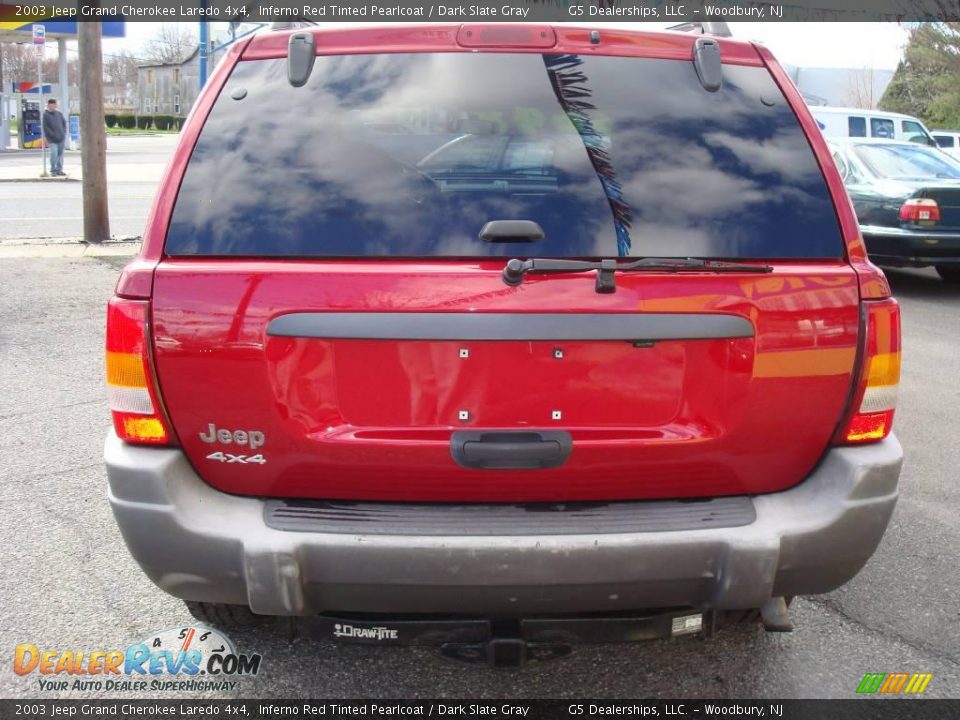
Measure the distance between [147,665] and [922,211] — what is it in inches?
366

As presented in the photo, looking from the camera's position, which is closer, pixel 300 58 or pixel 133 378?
pixel 133 378

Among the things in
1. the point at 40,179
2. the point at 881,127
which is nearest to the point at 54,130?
the point at 40,179

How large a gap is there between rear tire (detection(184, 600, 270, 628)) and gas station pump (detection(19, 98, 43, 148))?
1388 inches

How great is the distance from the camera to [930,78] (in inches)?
1491

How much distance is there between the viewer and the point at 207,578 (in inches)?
92.0

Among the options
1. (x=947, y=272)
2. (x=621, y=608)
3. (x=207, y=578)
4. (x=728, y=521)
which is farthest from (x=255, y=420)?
(x=947, y=272)

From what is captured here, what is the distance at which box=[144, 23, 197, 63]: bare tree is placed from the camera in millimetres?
85938

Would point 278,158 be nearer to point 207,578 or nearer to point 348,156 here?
point 348,156

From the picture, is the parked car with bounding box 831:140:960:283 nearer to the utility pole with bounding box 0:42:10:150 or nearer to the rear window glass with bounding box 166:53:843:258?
the rear window glass with bounding box 166:53:843:258

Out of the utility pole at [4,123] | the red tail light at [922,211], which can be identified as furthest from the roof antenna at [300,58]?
the utility pole at [4,123]

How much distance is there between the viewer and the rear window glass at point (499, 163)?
2.37 metres

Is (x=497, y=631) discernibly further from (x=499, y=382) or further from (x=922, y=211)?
(x=922, y=211)

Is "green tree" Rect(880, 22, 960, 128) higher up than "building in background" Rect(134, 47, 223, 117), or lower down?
higher up

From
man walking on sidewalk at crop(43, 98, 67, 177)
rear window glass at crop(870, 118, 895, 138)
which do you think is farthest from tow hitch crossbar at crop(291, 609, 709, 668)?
man walking on sidewalk at crop(43, 98, 67, 177)
